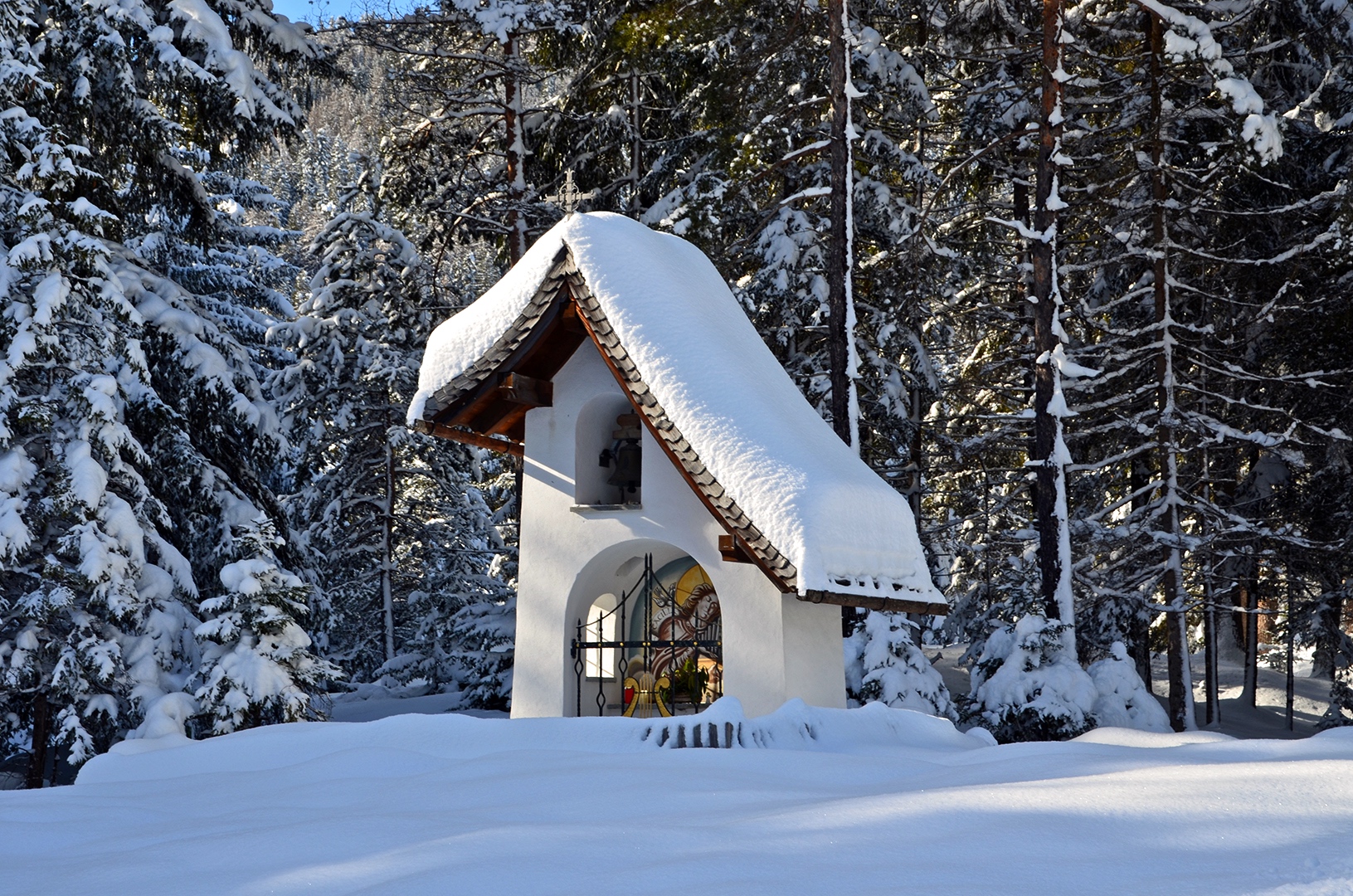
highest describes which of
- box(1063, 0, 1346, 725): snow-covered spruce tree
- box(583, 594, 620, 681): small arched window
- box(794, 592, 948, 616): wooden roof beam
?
box(1063, 0, 1346, 725): snow-covered spruce tree

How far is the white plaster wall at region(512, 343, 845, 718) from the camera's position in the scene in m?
9.56

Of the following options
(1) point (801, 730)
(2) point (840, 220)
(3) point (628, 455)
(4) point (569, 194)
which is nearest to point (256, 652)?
(3) point (628, 455)

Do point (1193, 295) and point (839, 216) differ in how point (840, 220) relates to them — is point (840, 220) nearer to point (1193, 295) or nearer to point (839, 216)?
point (839, 216)

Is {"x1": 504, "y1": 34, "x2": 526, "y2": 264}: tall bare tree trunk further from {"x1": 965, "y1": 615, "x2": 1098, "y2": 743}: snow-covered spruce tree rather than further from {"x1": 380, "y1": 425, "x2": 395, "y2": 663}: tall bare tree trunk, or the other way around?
{"x1": 965, "y1": 615, "x2": 1098, "y2": 743}: snow-covered spruce tree

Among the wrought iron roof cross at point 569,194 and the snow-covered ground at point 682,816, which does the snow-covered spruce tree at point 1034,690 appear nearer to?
the snow-covered ground at point 682,816

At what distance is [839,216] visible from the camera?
1662cm

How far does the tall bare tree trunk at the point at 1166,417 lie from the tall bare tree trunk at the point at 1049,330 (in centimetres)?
244

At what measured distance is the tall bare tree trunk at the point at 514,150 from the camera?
2017cm

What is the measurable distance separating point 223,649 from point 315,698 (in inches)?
61.4

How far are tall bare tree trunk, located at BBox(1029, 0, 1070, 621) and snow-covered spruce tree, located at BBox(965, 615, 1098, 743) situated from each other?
4.96 ft

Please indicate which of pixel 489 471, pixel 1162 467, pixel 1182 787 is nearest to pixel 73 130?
pixel 1182 787

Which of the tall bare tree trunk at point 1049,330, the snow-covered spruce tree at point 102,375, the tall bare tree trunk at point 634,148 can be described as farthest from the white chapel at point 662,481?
the tall bare tree trunk at point 634,148

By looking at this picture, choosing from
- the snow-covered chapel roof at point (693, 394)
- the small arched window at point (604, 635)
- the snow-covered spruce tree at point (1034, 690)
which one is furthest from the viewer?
the snow-covered spruce tree at point (1034, 690)

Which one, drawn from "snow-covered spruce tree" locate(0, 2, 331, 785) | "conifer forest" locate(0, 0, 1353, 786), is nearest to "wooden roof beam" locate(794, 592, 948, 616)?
"conifer forest" locate(0, 0, 1353, 786)
